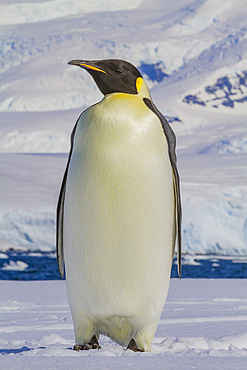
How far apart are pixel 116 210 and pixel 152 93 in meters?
78.5

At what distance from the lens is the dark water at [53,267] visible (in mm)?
Result: 15299

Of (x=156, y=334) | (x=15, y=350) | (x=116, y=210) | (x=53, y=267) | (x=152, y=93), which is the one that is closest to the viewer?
(x=116, y=210)

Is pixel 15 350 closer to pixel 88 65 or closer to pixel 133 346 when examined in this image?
pixel 133 346

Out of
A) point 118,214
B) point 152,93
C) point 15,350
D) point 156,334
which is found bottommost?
point 152,93

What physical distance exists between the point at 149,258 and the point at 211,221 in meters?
15.2

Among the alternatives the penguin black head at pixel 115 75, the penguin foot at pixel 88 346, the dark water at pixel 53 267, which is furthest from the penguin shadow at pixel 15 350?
the dark water at pixel 53 267

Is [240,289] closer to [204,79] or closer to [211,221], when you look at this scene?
[211,221]

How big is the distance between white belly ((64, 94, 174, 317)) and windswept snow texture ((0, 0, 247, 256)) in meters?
14.8

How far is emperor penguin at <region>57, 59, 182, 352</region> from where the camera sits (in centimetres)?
252

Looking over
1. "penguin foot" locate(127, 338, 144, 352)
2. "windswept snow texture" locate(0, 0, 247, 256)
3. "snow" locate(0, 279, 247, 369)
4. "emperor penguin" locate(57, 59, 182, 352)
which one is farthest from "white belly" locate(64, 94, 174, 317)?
"windswept snow texture" locate(0, 0, 247, 256)

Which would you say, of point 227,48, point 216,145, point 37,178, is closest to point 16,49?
point 227,48

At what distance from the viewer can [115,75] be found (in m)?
2.67

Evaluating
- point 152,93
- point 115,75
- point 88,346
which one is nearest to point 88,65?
point 115,75

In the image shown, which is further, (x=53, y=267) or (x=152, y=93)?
(x=152, y=93)
